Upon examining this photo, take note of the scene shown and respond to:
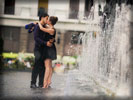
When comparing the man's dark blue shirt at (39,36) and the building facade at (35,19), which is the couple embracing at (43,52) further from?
the building facade at (35,19)

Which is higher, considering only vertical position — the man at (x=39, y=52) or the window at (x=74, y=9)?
the window at (x=74, y=9)

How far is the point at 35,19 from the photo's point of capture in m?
17.2

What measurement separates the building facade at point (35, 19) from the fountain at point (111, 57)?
525 centimetres

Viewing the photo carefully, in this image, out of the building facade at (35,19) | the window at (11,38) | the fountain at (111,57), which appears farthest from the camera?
the window at (11,38)

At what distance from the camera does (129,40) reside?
23.0 ft

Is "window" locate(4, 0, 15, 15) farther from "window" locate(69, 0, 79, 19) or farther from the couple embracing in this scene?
the couple embracing

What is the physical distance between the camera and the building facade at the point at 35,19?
52.6 feet

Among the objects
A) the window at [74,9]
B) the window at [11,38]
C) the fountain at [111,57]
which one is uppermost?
the window at [74,9]

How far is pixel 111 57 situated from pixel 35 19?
966 centimetres

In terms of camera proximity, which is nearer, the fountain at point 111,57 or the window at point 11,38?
the fountain at point 111,57

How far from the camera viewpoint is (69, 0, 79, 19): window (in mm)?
15261

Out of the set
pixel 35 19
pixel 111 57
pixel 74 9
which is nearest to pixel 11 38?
pixel 35 19

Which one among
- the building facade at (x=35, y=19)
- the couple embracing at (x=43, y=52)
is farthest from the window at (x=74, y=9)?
the couple embracing at (x=43, y=52)

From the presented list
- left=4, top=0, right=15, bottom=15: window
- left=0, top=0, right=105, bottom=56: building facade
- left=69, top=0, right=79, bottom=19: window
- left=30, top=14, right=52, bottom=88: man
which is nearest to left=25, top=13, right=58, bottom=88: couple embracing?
left=30, top=14, right=52, bottom=88: man
